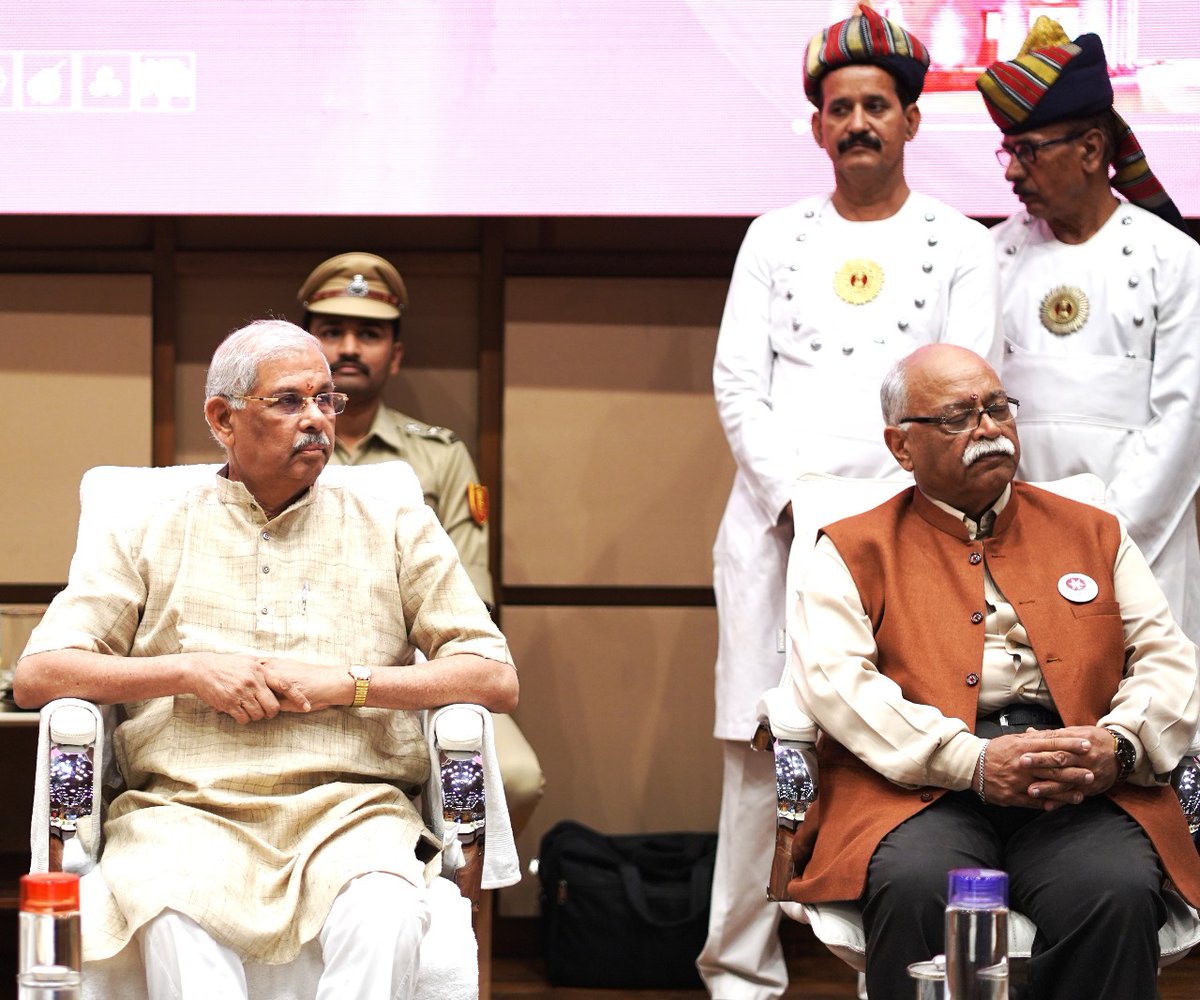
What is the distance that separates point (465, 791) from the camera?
8.82 ft

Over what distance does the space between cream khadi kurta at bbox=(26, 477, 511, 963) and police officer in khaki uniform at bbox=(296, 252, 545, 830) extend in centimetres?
109

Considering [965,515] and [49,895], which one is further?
[965,515]

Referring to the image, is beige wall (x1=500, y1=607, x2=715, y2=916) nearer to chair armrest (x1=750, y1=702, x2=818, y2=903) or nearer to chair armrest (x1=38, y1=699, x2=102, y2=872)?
chair armrest (x1=750, y1=702, x2=818, y2=903)

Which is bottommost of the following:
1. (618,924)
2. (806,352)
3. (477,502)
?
(618,924)

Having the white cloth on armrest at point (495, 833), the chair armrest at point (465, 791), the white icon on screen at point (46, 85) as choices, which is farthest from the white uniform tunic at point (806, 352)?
the white icon on screen at point (46, 85)

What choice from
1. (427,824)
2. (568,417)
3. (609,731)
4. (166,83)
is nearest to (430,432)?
(568,417)

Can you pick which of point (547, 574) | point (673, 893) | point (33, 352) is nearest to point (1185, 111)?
point (547, 574)

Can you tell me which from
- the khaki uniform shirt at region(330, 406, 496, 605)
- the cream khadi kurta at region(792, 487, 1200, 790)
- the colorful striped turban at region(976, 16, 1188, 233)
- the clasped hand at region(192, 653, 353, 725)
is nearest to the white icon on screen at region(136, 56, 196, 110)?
the khaki uniform shirt at region(330, 406, 496, 605)

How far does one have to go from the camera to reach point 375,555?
2930 mm

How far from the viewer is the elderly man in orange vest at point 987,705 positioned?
8.72ft

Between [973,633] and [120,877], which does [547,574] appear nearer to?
[973,633]

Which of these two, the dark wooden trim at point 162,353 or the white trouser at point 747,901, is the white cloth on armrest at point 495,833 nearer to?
the white trouser at point 747,901

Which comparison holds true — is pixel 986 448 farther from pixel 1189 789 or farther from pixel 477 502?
pixel 477 502

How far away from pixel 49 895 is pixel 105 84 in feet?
9.27
